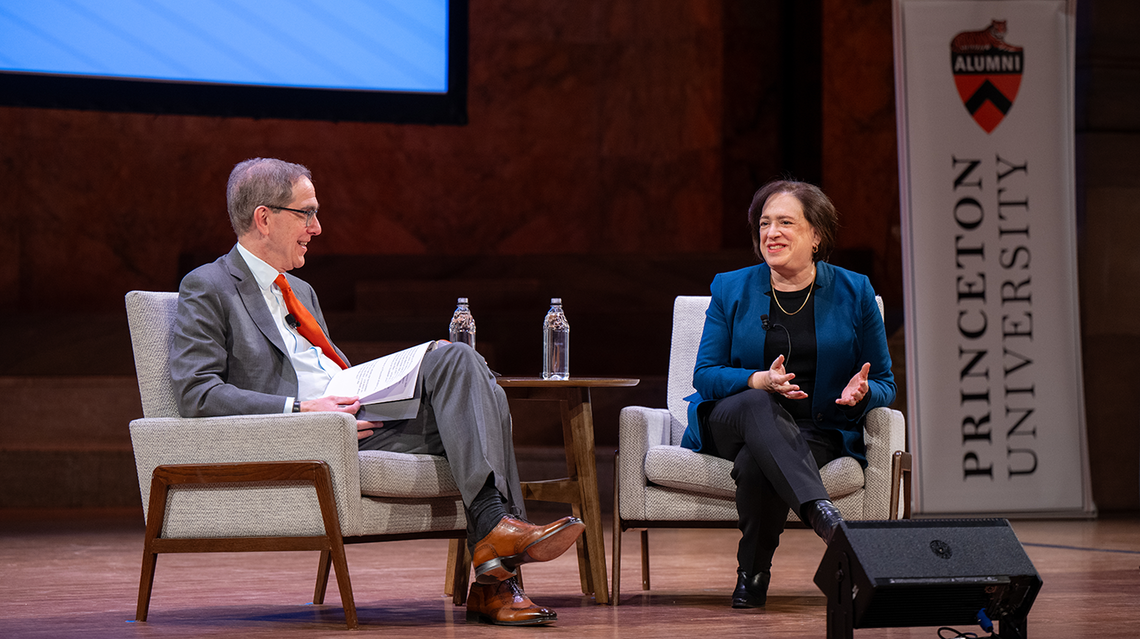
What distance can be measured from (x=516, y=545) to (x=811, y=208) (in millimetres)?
1294

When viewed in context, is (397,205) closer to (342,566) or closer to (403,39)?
(403,39)

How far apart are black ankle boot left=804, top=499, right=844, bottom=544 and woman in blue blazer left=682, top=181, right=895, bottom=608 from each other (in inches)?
5.2

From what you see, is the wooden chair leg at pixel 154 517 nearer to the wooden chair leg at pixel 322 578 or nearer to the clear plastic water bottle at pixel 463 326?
the wooden chair leg at pixel 322 578

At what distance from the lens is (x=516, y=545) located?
275 centimetres

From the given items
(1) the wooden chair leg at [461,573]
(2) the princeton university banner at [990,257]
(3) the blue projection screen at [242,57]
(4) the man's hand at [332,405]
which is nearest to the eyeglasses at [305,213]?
(4) the man's hand at [332,405]

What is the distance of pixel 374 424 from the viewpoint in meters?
3.10

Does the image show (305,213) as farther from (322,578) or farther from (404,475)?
(322,578)

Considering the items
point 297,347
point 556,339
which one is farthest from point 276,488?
point 556,339

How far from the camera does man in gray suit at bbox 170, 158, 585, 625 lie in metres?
2.84

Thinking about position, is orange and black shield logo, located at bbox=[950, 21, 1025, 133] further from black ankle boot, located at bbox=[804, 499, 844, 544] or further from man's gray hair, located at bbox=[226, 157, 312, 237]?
man's gray hair, located at bbox=[226, 157, 312, 237]

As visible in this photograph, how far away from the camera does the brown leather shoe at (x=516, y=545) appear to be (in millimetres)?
2703

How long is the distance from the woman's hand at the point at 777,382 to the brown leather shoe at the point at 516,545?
2.15 feet

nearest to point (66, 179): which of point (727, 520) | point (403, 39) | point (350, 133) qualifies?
point (350, 133)

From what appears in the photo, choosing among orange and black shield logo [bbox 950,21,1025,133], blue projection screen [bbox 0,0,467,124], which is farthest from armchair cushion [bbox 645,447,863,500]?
blue projection screen [bbox 0,0,467,124]
